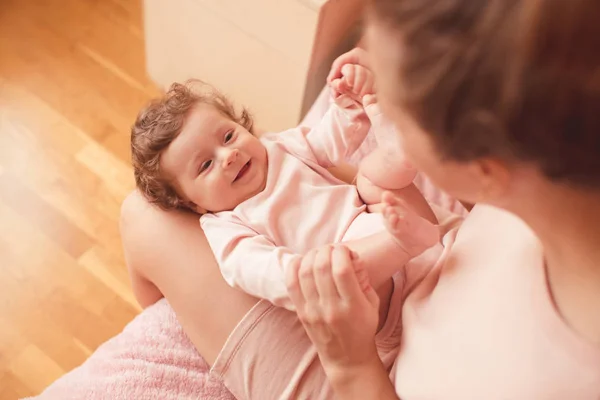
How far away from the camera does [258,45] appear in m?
1.23

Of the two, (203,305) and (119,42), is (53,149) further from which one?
(203,305)

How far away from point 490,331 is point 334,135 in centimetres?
42

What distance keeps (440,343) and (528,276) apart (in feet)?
0.41

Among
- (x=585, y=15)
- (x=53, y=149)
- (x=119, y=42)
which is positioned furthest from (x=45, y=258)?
(x=585, y=15)

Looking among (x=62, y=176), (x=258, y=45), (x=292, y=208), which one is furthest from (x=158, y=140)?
(x=62, y=176)

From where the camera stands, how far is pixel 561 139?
1.20 ft

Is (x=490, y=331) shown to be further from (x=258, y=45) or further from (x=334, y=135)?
(x=258, y=45)

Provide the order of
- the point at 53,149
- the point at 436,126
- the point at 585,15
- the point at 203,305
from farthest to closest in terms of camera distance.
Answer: the point at 53,149, the point at 203,305, the point at 436,126, the point at 585,15

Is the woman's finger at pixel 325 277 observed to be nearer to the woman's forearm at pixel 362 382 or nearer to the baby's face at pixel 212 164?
the woman's forearm at pixel 362 382

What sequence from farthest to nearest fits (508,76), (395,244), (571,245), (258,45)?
(258,45) < (395,244) < (571,245) < (508,76)

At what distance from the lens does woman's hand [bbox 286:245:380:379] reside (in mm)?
644

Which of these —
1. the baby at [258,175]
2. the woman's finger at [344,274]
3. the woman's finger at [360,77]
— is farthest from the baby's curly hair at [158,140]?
the woman's finger at [344,274]

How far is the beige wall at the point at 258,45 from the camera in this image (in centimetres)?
110

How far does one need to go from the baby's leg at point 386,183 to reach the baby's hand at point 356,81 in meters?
0.09
